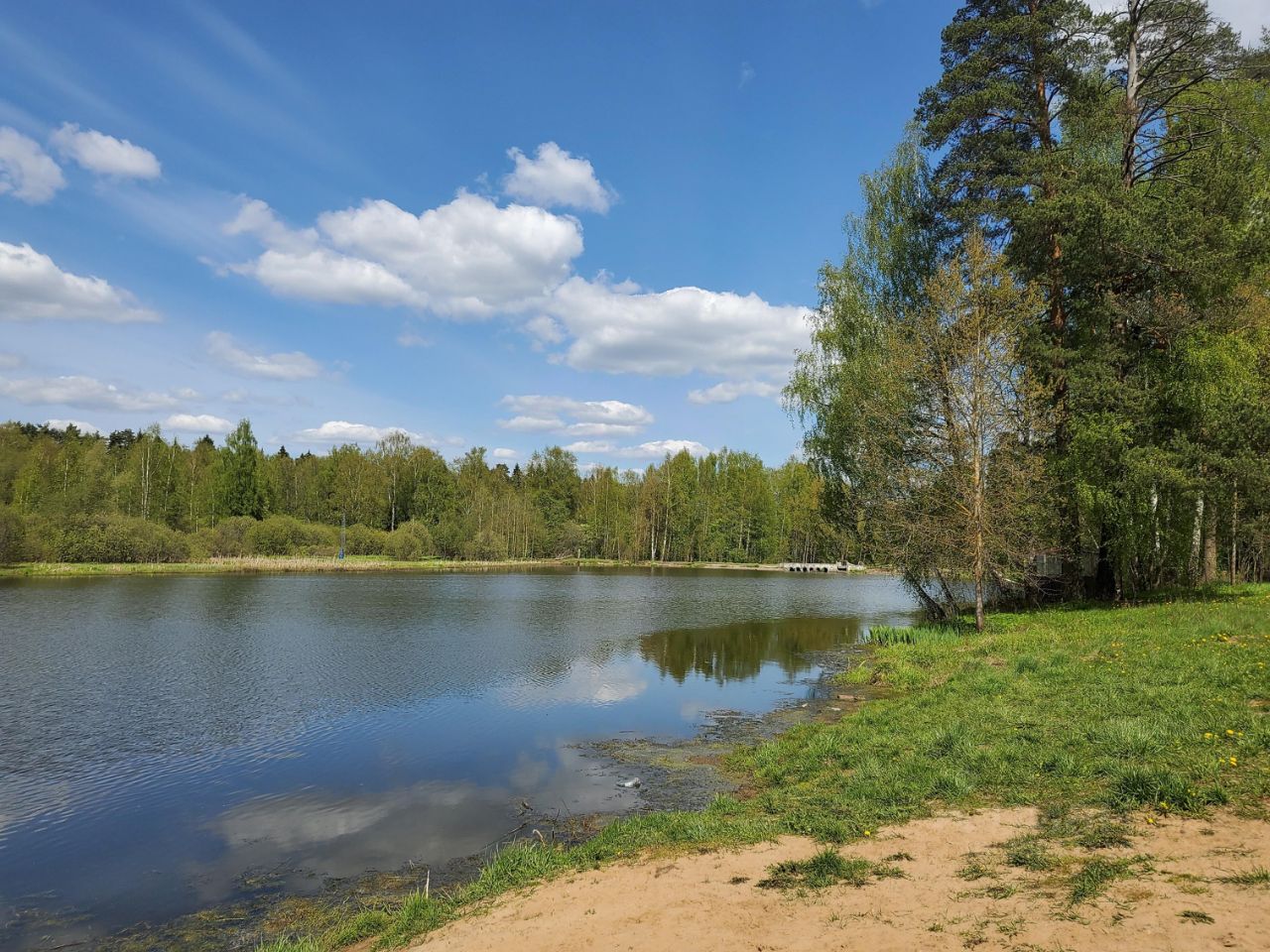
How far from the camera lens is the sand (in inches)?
203

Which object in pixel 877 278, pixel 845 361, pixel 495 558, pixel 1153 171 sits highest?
pixel 1153 171

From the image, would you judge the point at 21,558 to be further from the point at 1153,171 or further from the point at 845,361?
the point at 1153,171

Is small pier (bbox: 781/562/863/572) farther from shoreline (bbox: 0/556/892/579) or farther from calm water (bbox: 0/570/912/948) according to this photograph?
calm water (bbox: 0/570/912/948)

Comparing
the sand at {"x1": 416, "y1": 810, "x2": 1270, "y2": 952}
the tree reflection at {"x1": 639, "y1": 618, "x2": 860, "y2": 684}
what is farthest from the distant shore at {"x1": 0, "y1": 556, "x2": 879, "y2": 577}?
the sand at {"x1": 416, "y1": 810, "x2": 1270, "y2": 952}

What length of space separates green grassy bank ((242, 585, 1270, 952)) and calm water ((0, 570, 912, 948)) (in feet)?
6.93

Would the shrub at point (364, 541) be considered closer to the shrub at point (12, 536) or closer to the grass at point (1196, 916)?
the shrub at point (12, 536)

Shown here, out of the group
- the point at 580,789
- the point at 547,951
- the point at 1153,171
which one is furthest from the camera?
the point at 1153,171

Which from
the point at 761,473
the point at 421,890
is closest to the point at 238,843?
the point at 421,890

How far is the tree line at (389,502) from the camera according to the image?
7362 centimetres

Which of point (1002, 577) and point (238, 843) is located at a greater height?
point (1002, 577)

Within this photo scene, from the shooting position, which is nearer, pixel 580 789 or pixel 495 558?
pixel 580 789

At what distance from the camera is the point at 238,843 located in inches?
405

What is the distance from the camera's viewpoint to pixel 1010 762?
9258 millimetres

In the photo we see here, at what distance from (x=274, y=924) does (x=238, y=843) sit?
2.83 m
